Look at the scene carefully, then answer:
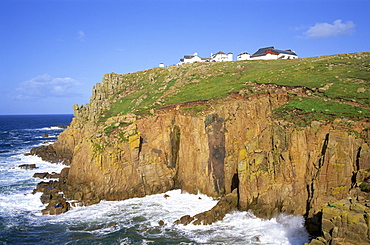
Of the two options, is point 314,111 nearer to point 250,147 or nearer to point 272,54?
point 250,147

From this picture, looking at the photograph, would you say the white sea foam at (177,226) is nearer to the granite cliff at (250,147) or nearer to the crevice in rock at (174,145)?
the granite cliff at (250,147)

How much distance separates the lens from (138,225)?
95.8ft

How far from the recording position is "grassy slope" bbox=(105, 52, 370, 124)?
107 ft

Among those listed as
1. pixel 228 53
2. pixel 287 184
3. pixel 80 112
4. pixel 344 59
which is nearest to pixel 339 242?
pixel 287 184

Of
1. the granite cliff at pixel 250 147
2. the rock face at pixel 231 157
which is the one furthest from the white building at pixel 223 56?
the rock face at pixel 231 157

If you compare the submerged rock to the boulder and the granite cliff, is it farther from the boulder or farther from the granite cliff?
the boulder

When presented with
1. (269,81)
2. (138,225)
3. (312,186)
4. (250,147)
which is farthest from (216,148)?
(269,81)

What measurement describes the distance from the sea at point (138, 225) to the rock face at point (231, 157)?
141 centimetres

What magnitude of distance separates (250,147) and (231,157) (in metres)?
3.07

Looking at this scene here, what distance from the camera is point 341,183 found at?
26672 millimetres

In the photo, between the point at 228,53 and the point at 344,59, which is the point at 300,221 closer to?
the point at 344,59

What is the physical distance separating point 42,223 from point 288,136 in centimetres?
2506

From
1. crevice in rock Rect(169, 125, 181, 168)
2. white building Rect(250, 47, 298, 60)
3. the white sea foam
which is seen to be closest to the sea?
the white sea foam

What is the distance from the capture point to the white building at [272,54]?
258ft
